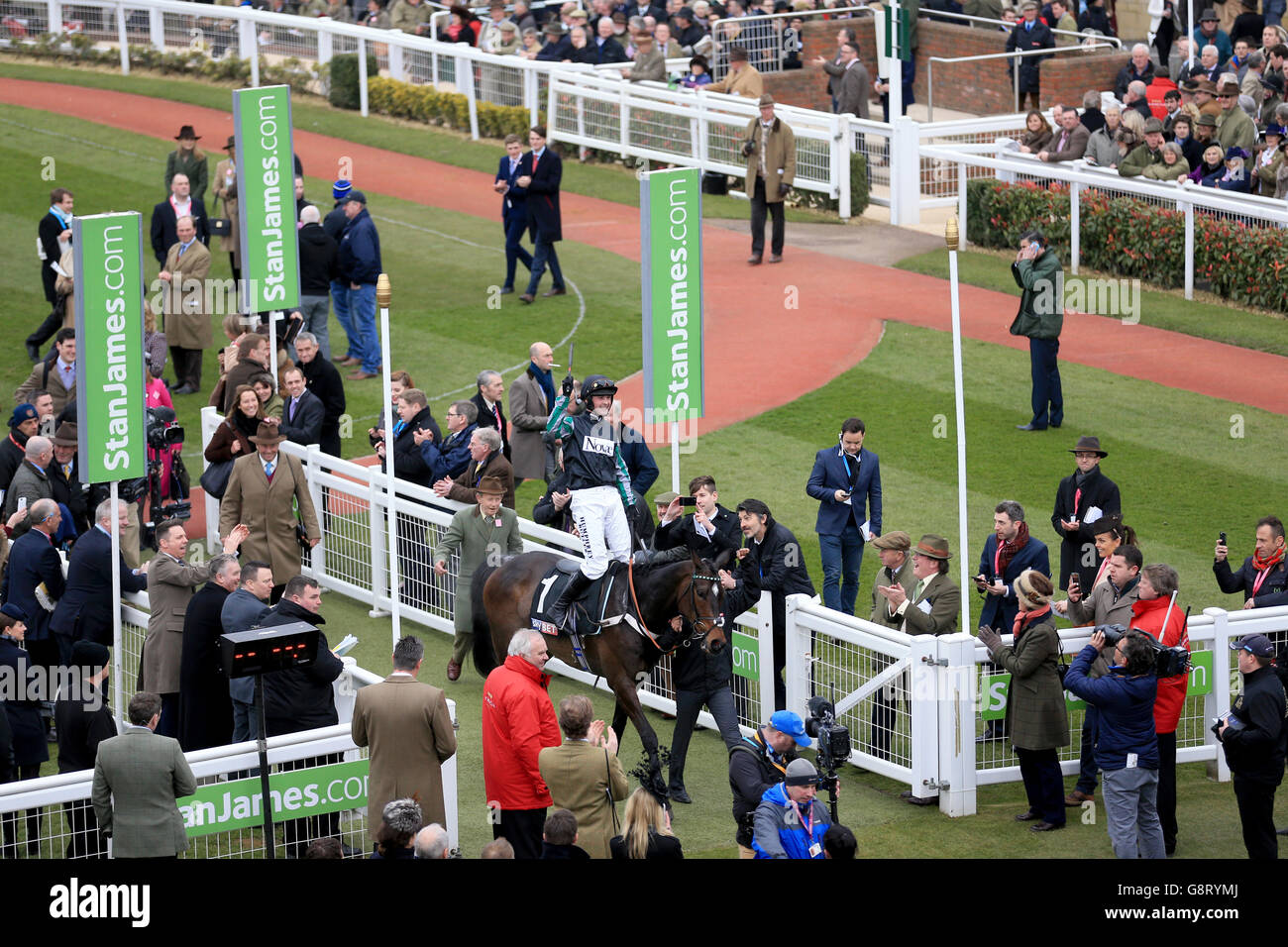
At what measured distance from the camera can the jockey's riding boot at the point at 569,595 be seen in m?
13.4

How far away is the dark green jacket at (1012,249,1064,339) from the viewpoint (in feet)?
62.9

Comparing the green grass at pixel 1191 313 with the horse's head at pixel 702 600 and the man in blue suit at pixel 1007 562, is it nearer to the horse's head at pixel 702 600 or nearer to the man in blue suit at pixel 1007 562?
the man in blue suit at pixel 1007 562

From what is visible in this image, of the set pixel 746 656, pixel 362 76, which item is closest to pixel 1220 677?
pixel 746 656

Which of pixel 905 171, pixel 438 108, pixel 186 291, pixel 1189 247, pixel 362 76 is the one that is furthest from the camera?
pixel 362 76

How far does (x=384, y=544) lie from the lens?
16.7 metres

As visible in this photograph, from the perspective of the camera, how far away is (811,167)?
28156mm

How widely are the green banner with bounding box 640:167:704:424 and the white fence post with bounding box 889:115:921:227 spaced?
40.8 feet

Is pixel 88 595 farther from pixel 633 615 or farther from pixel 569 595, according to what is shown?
pixel 633 615

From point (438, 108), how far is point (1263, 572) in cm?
2160

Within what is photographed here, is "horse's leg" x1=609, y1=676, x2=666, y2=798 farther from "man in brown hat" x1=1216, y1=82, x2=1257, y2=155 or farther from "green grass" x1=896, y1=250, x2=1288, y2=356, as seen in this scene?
"man in brown hat" x1=1216, y1=82, x2=1257, y2=155

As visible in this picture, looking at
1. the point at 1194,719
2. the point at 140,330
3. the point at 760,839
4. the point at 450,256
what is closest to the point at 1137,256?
the point at 450,256

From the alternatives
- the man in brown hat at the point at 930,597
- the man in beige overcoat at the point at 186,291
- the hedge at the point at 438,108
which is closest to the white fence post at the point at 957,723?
the man in brown hat at the point at 930,597

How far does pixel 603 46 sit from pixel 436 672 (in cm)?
1830
